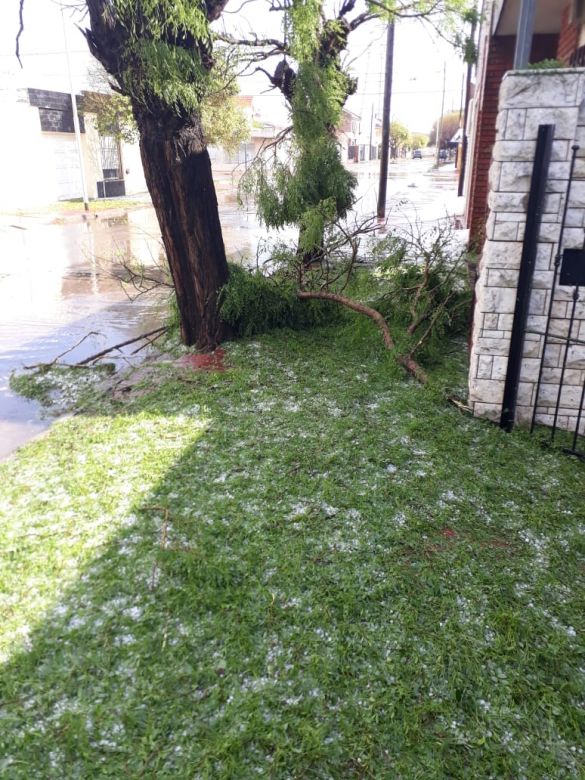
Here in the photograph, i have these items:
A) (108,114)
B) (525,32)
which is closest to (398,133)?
(108,114)

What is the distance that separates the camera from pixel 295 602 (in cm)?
314

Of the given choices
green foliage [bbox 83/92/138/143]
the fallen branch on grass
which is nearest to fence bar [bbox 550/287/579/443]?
the fallen branch on grass

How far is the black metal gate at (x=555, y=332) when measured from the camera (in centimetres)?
419

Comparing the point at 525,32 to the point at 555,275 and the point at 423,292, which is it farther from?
the point at 423,292

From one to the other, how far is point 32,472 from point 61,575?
1551 millimetres

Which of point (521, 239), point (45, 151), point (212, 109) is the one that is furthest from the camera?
point (45, 151)

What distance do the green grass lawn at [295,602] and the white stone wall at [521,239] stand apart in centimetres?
43

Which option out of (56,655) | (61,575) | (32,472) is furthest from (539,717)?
(32,472)

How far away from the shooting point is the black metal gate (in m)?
4.19

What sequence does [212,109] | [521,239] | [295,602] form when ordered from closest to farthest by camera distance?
[295,602] < [521,239] < [212,109]

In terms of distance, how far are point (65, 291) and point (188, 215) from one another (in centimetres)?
610

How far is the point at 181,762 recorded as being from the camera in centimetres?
236

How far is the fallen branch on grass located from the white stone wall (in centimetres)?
107

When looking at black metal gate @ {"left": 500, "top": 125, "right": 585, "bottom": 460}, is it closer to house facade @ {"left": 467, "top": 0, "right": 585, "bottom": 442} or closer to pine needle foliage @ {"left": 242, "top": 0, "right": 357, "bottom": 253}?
house facade @ {"left": 467, "top": 0, "right": 585, "bottom": 442}
